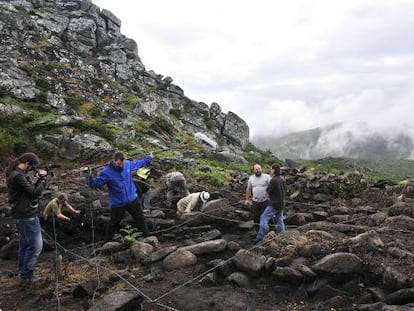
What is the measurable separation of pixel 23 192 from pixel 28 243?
1.07 metres

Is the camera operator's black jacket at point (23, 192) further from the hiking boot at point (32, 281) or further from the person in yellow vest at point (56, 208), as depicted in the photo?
the person in yellow vest at point (56, 208)

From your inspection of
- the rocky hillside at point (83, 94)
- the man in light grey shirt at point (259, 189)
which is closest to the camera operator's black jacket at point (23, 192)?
the man in light grey shirt at point (259, 189)

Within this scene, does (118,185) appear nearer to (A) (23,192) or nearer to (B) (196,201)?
(A) (23,192)

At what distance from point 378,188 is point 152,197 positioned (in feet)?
28.8

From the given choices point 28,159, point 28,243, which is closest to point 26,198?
point 28,159

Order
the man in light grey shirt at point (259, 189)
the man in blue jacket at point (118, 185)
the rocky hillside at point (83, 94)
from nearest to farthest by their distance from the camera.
→ the man in blue jacket at point (118, 185) < the man in light grey shirt at point (259, 189) < the rocky hillside at point (83, 94)

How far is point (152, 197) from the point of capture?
15555mm

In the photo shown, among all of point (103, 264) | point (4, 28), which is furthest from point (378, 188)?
point (4, 28)

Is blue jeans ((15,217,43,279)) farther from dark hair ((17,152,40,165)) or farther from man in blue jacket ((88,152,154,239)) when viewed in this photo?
man in blue jacket ((88,152,154,239))

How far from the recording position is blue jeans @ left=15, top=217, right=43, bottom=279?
7625mm

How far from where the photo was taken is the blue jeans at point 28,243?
7625mm

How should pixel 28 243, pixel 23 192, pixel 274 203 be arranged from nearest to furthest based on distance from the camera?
pixel 23 192 → pixel 28 243 → pixel 274 203

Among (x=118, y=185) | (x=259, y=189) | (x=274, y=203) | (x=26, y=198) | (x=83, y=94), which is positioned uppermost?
(x=83, y=94)

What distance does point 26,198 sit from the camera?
749 cm
